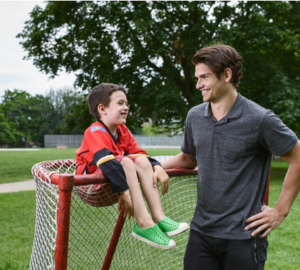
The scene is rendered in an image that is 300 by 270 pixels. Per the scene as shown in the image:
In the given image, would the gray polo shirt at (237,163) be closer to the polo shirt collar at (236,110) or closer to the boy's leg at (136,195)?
the polo shirt collar at (236,110)

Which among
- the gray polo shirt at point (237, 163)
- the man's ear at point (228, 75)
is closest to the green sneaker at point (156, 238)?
the gray polo shirt at point (237, 163)

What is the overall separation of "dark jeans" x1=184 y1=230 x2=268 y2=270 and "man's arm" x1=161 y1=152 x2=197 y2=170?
54cm

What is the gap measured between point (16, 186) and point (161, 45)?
6422mm

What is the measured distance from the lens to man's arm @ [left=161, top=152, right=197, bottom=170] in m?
2.60

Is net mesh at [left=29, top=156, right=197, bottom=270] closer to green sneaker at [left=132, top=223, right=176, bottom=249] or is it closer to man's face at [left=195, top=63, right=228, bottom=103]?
green sneaker at [left=132, top=223, right=176, bottom=249]

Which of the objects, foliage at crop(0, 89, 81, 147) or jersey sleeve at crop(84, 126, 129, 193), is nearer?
jersey sleeve at crop(84, 126, 129, 193)

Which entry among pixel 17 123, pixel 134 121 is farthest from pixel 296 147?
pixel 17 123

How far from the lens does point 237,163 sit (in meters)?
2.06

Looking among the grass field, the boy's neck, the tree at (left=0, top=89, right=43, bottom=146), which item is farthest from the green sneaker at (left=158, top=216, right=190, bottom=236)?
the tree at (left=0, top=89, right=43, bottom=146)

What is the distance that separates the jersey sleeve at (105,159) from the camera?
7.06ft

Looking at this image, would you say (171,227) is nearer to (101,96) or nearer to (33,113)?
(101,96)

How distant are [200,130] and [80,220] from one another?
979 millimetres

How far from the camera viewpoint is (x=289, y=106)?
1193cm

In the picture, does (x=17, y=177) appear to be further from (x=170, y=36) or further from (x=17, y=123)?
(x=17, y=123)
